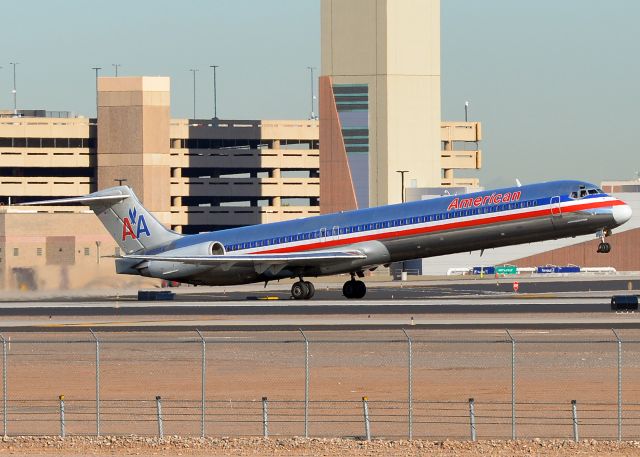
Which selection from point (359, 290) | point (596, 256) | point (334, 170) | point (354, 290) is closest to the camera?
point (354, 290)

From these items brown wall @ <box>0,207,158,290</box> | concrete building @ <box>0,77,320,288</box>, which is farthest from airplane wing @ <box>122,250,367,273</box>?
concrete building @ <box>0,77,320,288</box>

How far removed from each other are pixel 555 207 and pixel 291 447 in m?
40.2

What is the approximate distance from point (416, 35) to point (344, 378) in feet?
416

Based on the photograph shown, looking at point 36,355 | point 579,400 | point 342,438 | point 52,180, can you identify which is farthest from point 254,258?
point 52,180

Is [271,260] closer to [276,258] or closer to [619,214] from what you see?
Result: [276,258]

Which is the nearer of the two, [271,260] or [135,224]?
[271,260]

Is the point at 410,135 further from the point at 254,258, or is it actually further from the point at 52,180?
the point at 254,258

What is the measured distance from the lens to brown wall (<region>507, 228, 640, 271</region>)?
14850cm

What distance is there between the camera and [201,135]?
609ft

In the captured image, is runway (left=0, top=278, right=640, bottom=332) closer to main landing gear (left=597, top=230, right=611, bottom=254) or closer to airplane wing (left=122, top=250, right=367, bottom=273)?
airplane wing (left=122, top=250, right=367, bottom=273)

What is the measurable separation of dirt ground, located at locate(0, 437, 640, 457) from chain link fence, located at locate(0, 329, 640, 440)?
19.5 inches

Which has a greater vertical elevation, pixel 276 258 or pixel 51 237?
pixel 51 237

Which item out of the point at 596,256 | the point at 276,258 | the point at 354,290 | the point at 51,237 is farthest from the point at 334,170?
the point at 276,258

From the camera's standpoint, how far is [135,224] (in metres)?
79.5
